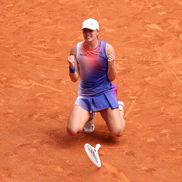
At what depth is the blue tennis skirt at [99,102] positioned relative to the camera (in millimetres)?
5719

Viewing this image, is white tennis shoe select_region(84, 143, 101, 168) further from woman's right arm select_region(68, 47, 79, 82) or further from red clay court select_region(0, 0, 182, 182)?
woman's right arm select_region(68, 47, 79, 82)

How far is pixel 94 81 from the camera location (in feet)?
18.6

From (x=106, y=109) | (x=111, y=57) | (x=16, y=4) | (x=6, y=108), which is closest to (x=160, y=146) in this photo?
(x=106, y=109)

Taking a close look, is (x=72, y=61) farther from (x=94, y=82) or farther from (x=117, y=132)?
(x=117, y=132)

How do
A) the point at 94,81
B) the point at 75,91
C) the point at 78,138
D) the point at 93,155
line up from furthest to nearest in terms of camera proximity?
the point at 75,91 < the point at 78,138 < the point at 94,81 < the point at 93,155

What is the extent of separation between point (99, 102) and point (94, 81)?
24 centimetres

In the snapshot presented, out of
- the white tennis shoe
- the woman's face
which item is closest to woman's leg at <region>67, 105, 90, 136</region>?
the white tennis shoe

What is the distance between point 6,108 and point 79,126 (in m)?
1.27

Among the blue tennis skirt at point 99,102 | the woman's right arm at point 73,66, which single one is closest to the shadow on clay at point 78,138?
the blue tennis skirt at point 99,102

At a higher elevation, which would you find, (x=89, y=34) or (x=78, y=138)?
(x=89, y=34)

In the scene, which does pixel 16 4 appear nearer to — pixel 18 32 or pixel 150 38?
pixel 18 32

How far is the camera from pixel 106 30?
8641mm

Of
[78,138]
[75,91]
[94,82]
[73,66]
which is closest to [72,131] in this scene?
[78,138]

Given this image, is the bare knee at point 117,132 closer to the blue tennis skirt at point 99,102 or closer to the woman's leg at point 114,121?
the woman's leg at point 114,121
